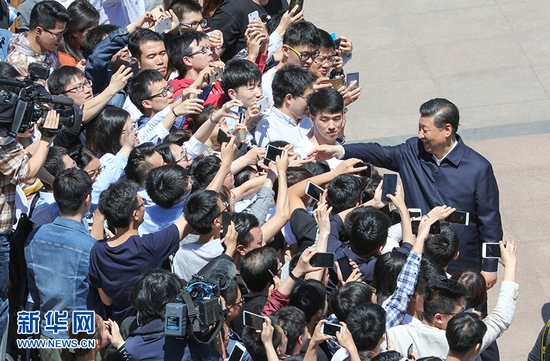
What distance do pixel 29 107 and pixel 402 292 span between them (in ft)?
7.98

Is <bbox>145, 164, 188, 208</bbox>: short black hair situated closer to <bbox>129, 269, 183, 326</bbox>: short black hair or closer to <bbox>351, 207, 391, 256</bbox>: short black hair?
<bbox>129, 269, 183, 326</bbox>: short black hair

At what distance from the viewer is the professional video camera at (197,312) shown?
9.14 feet

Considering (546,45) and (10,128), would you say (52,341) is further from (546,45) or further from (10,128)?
(546,45)

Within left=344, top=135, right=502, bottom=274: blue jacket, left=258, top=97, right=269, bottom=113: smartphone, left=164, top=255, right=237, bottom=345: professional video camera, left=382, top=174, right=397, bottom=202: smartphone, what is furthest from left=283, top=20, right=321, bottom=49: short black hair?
left=164, top=255, right=237, bottom=345: professional video camera

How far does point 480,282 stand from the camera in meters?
3.62

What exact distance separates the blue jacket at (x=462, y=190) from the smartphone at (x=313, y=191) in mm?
791

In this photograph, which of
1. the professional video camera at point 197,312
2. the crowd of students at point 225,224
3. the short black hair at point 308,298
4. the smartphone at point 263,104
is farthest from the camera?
the smartphone at point 263,104

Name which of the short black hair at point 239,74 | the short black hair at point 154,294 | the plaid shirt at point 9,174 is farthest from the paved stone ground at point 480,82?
the plaid shirt at point 9,174

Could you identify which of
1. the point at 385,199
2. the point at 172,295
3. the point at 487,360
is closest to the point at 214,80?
the point at 385,199

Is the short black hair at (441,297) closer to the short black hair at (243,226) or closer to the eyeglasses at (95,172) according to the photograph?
the short black hair at (243,226)

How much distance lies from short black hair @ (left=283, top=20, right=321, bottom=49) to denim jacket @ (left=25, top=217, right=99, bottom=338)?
3.08 m

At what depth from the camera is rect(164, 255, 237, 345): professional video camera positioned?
279 centimetres

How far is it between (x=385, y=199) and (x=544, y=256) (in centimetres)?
235

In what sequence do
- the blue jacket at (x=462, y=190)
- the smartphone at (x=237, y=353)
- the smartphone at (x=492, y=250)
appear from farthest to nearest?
the blue jacket at (x=462, y=190), the smartphone at (x=492, y=250), the smartphone at (x=237, y=353)
